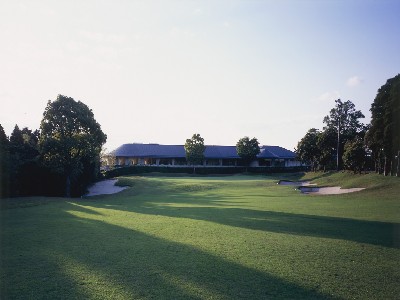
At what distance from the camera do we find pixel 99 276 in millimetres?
7230

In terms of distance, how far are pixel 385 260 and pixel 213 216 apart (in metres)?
9.64

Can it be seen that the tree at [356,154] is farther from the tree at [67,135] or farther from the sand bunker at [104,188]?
the tree at [67,135]

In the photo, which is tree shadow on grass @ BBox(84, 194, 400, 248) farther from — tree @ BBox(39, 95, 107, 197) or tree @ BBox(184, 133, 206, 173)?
tree @ BBox(184, 133, 206, 173)

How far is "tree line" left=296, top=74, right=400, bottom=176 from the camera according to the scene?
124ft

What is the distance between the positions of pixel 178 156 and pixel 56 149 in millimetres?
59546

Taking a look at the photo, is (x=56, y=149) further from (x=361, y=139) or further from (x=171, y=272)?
(x=361, y=139)

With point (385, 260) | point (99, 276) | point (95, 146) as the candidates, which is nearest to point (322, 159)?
point (95, 146)

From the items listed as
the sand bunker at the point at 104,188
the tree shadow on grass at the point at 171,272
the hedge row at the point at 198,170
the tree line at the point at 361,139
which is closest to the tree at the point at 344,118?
the tree line at the point at 361,139

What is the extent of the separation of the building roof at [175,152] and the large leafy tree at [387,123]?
53.1 m

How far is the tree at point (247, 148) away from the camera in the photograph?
88.9 m

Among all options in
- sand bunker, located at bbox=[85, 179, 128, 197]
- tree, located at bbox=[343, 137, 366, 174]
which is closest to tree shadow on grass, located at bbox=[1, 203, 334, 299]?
sand bunker, located at bbox=[85, 179, 128, 197]

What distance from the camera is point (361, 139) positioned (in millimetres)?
55156

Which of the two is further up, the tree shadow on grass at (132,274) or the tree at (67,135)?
the tree at (67,135)

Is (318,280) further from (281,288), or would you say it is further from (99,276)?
(99,276)
